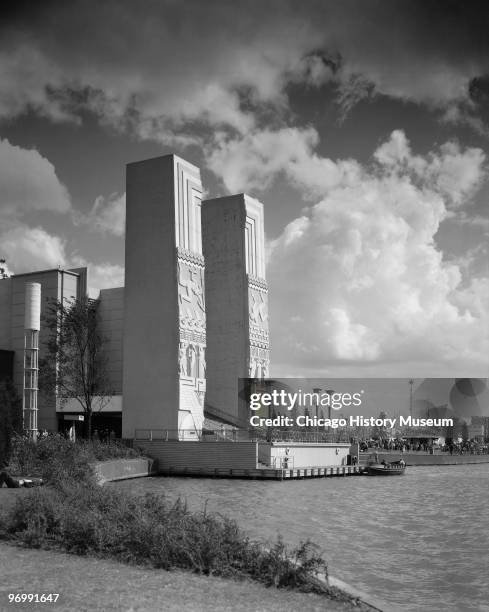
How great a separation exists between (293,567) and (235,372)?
54.1 meters

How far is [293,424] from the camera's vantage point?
2603 inches

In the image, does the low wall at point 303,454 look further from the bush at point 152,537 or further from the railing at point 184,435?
the bush at point 152,537

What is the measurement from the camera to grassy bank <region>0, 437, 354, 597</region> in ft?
39.4

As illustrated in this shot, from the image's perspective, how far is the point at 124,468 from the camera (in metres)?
46.9

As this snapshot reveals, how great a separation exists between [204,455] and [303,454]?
8.54 m

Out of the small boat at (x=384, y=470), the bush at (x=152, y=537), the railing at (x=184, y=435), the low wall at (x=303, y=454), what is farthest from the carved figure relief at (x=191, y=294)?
the bush at (x=152, y=537)

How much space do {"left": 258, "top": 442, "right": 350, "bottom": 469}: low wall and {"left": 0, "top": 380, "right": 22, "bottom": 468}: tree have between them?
17608 mm

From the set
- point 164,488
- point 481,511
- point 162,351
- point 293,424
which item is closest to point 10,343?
point 162,351

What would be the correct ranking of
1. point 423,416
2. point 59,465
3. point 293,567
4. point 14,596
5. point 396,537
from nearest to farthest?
point 14,596 < point 293,567 < point 396,537 < point 59,465 < point 423,416

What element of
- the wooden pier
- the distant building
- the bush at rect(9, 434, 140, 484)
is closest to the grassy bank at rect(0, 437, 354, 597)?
the bush at rect(9, 434, 140, 484)

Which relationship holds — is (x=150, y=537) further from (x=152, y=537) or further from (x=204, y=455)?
(x=204, y=455)

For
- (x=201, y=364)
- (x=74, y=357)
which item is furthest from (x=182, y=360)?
(x=74, y=357)

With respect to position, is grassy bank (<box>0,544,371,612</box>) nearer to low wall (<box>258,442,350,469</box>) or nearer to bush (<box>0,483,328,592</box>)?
bush (<box>0,483,328,592</box>)

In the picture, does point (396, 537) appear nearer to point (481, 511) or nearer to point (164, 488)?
point (481, 511)
